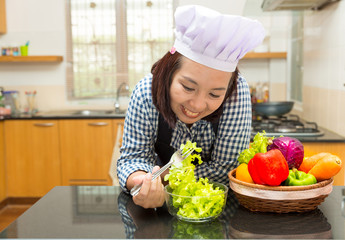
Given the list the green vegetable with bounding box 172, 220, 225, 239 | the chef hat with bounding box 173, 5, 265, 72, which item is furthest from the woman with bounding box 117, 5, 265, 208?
the green vegetable with bounding box 172, 220, 225, 239

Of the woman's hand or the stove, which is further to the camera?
the stove

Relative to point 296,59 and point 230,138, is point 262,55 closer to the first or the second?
point 296,59

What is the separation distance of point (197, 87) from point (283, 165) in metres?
0.31

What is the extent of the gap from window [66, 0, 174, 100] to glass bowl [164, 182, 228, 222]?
11.5ft

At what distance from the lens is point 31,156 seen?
384 cm

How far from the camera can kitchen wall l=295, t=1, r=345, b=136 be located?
8.23 feet

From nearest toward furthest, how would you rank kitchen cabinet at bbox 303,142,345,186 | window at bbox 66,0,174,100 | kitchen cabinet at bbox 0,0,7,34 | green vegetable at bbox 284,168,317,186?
1. green vegetable at bbox 284,168,317,186
2. kitchen cabinet at bbox 303,142,345,186
3. kitchen cabinet at bbox 0,0,7,34
4. window at bbox 66,0,174,100

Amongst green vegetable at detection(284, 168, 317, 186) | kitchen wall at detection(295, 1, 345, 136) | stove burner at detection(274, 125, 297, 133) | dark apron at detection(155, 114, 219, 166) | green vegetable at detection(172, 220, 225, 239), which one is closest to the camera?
green vegetable at detection(172, 220, 225, 239)

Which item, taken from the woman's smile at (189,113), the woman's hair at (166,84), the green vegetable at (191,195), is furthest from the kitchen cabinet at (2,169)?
the green vegetable at (191,195)

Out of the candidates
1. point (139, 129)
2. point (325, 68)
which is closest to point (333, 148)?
point (325, 68)

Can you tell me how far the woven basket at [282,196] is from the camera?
987 mm

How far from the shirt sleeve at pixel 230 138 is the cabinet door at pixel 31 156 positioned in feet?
8.81

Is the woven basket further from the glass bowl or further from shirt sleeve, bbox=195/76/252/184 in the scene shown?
shirt sleeve, bbox=195/76/252/184

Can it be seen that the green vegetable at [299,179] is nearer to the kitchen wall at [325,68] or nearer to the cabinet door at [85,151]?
the kitchen wall at [325,68]
